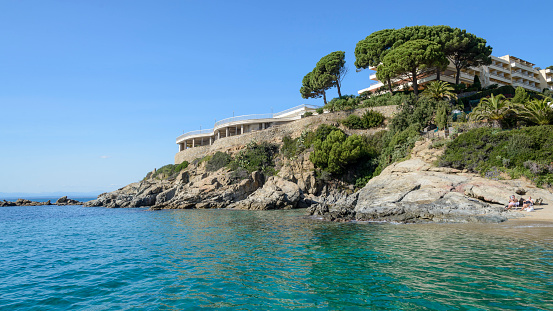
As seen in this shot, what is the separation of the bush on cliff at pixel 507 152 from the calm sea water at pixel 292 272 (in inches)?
351

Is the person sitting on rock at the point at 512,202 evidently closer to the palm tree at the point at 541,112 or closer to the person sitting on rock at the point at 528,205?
the person sitting on rock at the point at 528,205

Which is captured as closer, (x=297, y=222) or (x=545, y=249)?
(x=545, y=249)

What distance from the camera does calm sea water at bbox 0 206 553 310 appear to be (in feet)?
25.0

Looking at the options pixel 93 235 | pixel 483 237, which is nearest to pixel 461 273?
A: pixel 483 237

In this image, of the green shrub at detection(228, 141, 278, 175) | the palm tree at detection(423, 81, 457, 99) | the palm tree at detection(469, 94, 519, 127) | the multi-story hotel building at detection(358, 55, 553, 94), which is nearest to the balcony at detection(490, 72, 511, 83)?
the multi-story hotel building at detection(358, 55, 553, 94)

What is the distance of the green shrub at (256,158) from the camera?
4362cm

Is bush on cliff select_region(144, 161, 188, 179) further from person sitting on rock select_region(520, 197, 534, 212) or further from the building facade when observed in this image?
person sitting on rock select_region(520, 197, 534, 212)

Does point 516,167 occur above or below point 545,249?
above

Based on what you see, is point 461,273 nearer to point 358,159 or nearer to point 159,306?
point 159,306

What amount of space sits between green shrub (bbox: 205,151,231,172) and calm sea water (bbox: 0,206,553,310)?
2975cm

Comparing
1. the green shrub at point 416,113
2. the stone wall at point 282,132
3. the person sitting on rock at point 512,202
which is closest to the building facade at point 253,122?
the stone wall at point 282,132

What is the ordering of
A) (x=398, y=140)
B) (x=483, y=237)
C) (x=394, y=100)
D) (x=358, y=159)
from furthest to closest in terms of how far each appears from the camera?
(x=394, y=100) → (x=358, y=159) → (x=398, y=140) → (x=483, y=237)

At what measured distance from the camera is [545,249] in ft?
37.9

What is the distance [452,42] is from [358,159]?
2185cm
